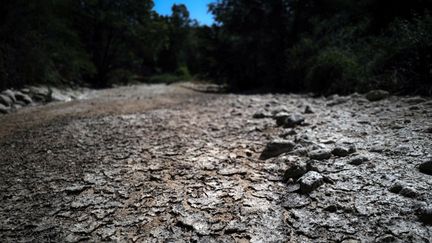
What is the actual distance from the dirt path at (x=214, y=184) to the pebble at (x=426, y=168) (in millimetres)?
65

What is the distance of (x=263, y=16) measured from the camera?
10.4m

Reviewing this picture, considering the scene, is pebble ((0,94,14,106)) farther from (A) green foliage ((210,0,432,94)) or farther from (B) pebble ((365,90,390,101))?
(A) green foliage ((210,0,432,94))

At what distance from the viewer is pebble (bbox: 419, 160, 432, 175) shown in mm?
1583

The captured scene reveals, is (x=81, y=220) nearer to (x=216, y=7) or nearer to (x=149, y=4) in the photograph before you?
(x=216, y=7)

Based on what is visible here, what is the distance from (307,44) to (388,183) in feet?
24.2

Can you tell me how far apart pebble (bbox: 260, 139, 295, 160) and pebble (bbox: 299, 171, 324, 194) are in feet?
2.03

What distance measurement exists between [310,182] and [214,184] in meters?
0.74

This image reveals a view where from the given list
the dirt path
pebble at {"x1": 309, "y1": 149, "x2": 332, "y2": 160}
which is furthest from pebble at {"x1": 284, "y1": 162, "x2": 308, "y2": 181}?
pebble at {"x1": 309, "y1": 149, "x2": 332, "y2": 160}

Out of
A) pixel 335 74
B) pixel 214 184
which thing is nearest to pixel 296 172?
pixel 214 184

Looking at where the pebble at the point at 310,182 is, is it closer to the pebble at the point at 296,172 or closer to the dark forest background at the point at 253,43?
the pebble at the point at 296,172

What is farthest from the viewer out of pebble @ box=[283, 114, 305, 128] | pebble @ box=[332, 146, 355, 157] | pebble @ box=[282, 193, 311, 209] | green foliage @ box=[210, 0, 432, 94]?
green foliage @ box=[210, 0, 432, 94]

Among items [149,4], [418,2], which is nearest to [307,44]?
[418,2]

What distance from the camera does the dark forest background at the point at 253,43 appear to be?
502 cm

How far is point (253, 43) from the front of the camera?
10.6 metres
